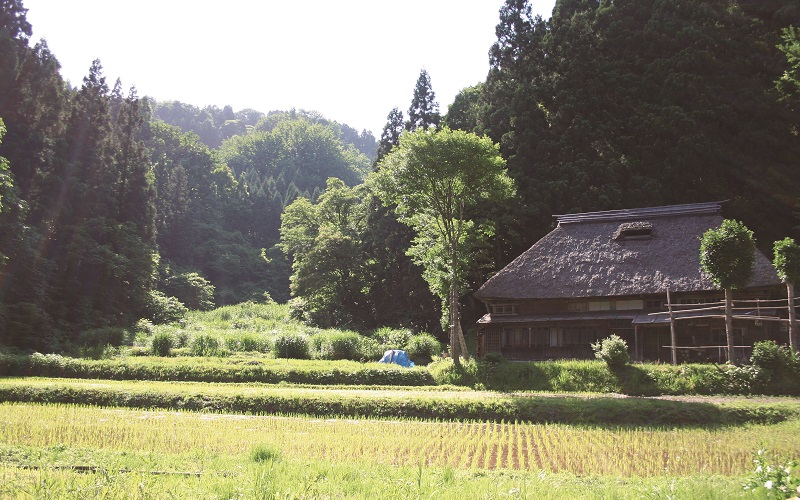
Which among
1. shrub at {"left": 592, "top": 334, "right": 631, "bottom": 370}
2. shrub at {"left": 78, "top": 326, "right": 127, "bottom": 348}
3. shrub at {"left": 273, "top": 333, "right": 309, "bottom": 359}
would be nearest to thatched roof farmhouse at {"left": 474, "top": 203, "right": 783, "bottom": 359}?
shrub at {"left": 592, "top": 334, "right": 631, "bottom": 370}

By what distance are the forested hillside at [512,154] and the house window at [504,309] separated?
211cm

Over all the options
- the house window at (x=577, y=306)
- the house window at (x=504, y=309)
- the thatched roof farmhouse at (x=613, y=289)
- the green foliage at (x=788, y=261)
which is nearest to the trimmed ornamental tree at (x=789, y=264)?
the green foliage at (x=788, y=261)

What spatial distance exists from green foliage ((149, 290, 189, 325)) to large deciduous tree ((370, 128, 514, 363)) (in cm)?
2295

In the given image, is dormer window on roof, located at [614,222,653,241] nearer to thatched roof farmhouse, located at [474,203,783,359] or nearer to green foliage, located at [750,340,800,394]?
thatched roof farmhouse, located at [474,203,783,359]

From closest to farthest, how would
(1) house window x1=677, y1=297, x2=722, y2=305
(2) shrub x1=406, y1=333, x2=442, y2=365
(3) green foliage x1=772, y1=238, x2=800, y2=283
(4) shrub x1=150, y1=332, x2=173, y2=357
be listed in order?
1. (3) green foliage x1=772, y1=238, x2=800, y2=283
2. (1) house window x1=677, y1=297, x2=722, y2=305
3. (4) shrub x1=150, y1=332, x2=173, y2=357
4. (2) shrub x1=406, y1=333, x2=442, y2=365

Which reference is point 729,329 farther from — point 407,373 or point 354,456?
point 354,456

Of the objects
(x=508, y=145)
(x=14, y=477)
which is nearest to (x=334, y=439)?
(x=14, y=477)

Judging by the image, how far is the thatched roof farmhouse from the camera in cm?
2698

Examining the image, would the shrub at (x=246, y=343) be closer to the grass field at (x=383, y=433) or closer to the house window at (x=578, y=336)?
the grass field at (x=383, y=433)

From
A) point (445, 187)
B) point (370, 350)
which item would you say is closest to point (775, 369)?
point (445, 187)

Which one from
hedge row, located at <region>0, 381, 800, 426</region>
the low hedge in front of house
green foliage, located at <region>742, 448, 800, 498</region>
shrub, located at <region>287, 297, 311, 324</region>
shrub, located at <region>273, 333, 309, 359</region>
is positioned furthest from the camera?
shrub, located at <region>287, 297, 311, 324</region>

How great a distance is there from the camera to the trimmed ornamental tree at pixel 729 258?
20.3 metres

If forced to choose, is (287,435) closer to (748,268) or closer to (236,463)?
(236,463)

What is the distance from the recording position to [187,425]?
42.9 feet
